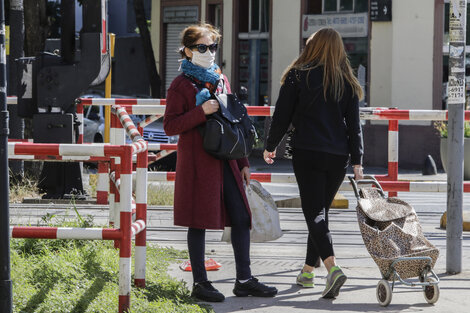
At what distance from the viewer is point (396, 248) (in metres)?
6.91

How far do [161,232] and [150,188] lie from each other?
10.8 feet

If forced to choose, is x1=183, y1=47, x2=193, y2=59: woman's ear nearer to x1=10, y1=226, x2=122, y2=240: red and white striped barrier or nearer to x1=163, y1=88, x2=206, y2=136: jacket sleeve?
x1=163, y1=88, x2=206, y2=136: jacket sleeve

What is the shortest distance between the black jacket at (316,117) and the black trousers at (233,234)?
1.68ft

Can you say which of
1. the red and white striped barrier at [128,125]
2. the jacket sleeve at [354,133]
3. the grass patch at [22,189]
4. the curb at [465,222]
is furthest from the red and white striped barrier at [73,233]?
the grass patch at [22,189]

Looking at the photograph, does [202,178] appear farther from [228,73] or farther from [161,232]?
[228,73]

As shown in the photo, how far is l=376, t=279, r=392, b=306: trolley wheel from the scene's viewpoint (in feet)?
22.2

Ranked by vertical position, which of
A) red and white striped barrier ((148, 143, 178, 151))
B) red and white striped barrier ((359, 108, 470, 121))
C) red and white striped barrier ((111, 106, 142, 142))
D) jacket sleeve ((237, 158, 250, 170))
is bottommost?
red and white striped barrier ((148, 143, 178, 151))

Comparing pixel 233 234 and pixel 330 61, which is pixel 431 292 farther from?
pixel 330 61

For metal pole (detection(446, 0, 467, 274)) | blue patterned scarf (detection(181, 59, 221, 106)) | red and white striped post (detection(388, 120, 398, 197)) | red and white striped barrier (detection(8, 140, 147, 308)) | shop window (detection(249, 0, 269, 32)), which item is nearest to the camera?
red and white striped barrier (detection(8, 140, 147, 308))

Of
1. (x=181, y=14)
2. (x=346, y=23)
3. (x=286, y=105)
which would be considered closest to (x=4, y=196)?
(x=286, y=105)

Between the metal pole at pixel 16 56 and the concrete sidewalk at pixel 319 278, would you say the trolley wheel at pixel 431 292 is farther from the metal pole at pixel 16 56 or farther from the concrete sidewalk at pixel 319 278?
the metal pole at pixel 16 56

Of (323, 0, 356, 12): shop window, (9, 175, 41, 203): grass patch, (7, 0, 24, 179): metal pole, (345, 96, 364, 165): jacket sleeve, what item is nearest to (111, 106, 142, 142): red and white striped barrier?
(345, 96, 364, 165): jacket sleeve

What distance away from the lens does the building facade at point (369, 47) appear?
2536 centimetres

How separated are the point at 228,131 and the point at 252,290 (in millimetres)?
1050
